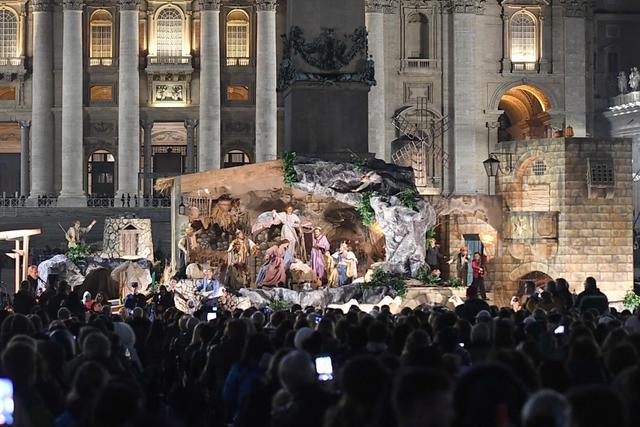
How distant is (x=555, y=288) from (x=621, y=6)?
56290mm

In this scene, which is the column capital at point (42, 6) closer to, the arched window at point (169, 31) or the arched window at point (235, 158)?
the arched window at point (169, 31)

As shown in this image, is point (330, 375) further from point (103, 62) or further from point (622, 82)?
point (103, 62)

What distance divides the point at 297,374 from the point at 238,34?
6596 cm

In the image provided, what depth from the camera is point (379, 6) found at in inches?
2822

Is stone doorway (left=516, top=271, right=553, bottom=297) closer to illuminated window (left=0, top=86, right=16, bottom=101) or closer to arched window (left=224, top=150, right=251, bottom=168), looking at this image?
arched window (left=224, top=150, right=251, bottom=168)

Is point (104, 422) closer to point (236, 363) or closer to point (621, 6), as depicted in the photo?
point (236, 363)

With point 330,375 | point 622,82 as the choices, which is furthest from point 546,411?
point 622,82

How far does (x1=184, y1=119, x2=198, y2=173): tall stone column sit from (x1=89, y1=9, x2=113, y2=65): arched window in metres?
5.40

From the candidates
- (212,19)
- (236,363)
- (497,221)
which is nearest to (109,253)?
(497,221)

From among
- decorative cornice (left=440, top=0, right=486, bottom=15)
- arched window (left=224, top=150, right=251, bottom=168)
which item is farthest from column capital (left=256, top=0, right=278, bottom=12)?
decorative cornice (left=440, top=0, right=486, bottom=15)

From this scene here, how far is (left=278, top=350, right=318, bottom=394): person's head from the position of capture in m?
9.27

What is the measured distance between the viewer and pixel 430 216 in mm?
34969

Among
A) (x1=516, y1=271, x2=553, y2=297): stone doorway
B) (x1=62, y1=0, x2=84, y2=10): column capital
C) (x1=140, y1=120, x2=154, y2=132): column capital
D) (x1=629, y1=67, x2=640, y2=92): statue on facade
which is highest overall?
(x1=62, y1=0, x2=84, y2=10): column capital

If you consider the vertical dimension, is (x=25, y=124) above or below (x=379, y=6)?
below
